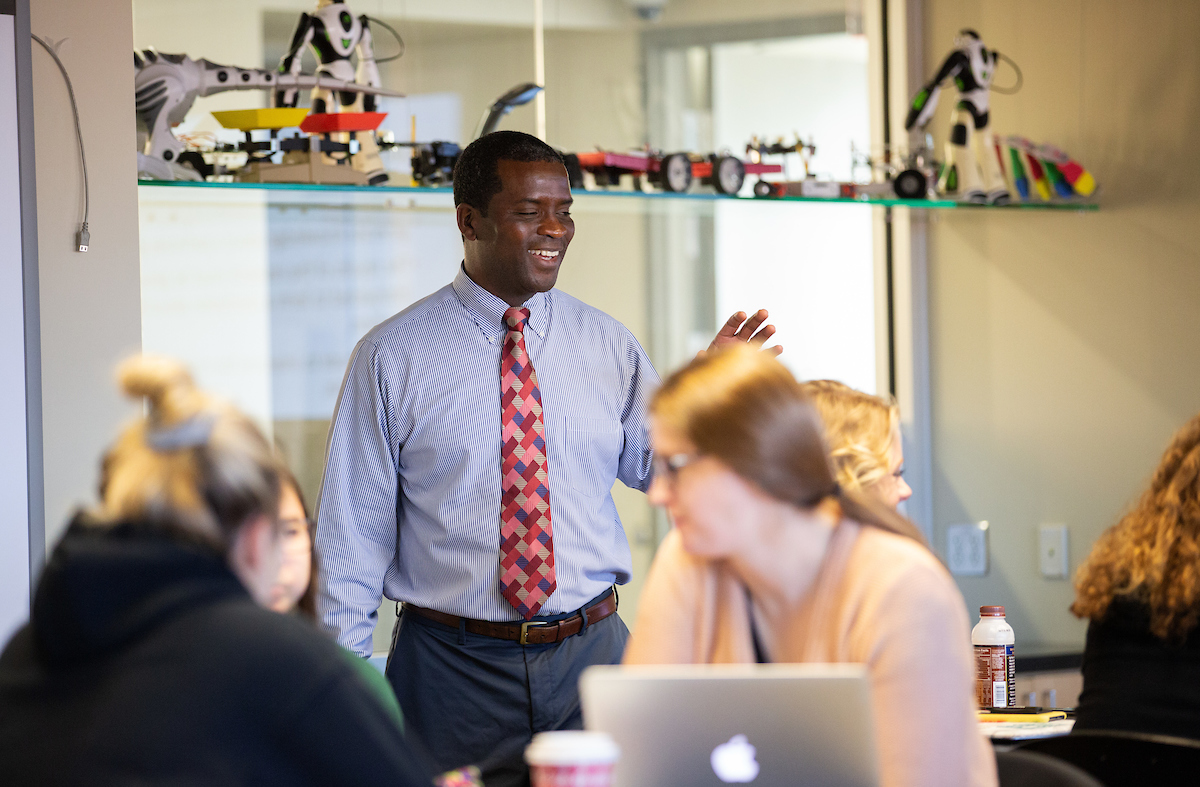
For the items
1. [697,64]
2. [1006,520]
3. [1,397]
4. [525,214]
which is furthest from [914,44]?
[1,397]

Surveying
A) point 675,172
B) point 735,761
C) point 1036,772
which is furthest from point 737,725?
point 675,172

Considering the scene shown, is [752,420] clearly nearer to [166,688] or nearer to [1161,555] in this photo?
[166,688]

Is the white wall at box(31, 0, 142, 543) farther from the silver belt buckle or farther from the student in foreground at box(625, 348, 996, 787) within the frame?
the student in foreground at box(625, 348, 996, 787)

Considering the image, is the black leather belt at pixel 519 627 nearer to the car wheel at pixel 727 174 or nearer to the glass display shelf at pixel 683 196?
the glass display shelf at pixel 683 196

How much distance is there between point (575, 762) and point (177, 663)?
355 millimetres

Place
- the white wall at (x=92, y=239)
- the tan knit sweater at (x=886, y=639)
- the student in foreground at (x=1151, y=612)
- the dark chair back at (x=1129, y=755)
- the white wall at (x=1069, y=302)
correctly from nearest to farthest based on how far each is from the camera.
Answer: the tan knit sweater at (x=886, y=639) → the dark chair back at (x=1129, y=755) → the student in foreground at (x=1151, y=612) → the white wall at (x=92, y=239) → the white wall at (x=1069, y=302)

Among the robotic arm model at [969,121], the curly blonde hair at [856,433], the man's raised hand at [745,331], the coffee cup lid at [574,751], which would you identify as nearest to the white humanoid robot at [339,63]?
the man's raised hand at [745,331]

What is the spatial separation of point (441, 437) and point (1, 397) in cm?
83

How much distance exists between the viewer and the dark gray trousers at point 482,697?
7.68ft

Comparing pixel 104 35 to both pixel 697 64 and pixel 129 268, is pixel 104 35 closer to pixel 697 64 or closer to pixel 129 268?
pixel 129 268

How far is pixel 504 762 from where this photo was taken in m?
2.35

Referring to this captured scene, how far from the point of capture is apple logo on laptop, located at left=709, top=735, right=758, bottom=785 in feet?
4.22

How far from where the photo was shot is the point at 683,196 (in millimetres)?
3227

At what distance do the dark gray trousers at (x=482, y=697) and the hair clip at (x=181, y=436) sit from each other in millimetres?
1238
